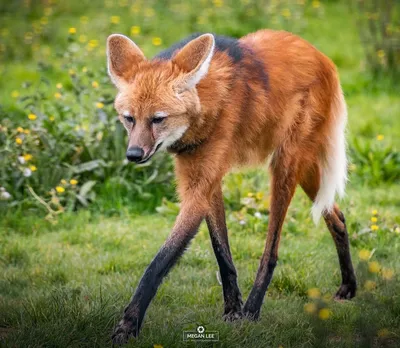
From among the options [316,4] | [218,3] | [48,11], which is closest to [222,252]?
[218,3]

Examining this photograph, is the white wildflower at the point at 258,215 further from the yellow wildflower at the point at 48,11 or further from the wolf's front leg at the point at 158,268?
the yellow wildflower at the point at 48,11

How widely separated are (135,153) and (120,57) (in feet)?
1.99

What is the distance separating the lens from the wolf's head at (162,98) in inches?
141

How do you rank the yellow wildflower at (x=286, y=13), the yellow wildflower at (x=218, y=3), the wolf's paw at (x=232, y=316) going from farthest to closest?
the yellow wildflower at (x=218, y=3) → the yellow wildflower at (x=286, y=13) → the wolf's paw at (x=232, y=316)

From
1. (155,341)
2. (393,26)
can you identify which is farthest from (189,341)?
(393,26)

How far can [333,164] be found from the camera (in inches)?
177

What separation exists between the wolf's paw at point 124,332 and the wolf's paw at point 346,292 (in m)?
1.45

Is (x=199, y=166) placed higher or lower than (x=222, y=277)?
higher

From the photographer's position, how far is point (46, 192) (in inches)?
223

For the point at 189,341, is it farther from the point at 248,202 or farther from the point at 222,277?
the point at 248,202

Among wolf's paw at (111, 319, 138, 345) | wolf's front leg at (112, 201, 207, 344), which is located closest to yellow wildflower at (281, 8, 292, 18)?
wolf's front leg at (112, 201, 207, 344)

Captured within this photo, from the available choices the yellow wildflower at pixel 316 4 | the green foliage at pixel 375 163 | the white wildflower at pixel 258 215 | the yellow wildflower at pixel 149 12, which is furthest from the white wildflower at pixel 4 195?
the yellow wildflower at pixel 316 4

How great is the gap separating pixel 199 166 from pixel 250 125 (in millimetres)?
420

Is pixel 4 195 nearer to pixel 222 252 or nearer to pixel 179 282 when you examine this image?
pixel 179 282
